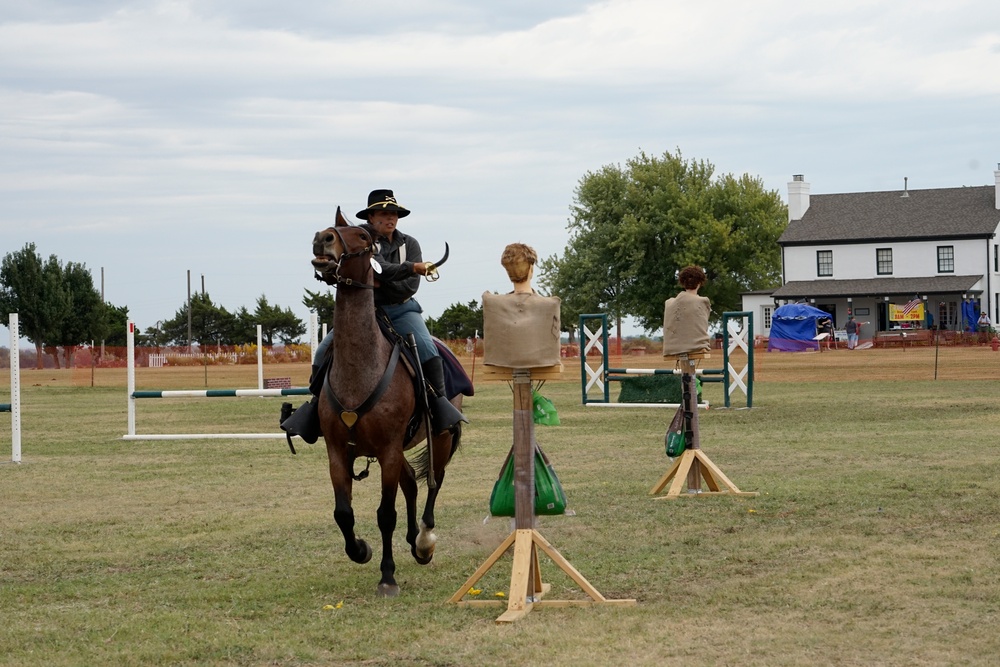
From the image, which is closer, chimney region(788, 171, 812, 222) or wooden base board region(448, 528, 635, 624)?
wooden base board region(448, 528, 635, 624)

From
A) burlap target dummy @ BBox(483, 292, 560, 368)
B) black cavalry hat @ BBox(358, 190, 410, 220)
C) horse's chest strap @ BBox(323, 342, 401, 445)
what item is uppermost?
black cavalry hat @ BBox(358, 190, 410, 220)

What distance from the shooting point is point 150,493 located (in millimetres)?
14523

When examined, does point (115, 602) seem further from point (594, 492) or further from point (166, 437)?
point (166, 437)

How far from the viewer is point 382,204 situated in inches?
355

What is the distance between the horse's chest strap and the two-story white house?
64063mm

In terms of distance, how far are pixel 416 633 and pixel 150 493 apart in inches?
319

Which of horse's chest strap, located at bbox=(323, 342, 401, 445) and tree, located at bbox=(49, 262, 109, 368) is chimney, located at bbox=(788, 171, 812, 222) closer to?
tree, located at bbox=(49, 262, 109, 368)

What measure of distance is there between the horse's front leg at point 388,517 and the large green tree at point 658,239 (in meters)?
74.5

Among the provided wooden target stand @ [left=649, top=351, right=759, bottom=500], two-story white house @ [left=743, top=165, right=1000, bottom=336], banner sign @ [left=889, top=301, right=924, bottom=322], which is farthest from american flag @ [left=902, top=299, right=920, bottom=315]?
→ wooden target stand @ [left=649, top=351, right=759, bottom=500]

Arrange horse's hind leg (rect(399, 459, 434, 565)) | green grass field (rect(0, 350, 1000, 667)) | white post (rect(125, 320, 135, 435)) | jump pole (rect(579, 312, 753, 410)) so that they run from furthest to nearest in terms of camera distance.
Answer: jump pole (rect(579, 312, 753, 410)), white post (rect(125, 320, 135, 435)), horse's hind leg (rect(399, 459, 434, 565)), green grass field (rect(0, 350, 1000, 667))

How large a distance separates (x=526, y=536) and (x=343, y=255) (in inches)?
84.4

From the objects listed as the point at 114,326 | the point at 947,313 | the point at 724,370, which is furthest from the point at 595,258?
the point at 724,370

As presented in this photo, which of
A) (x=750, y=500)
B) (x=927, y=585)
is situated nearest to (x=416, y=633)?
(x=927, y=585)

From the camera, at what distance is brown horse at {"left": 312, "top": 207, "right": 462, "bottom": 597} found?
8.30 meters
